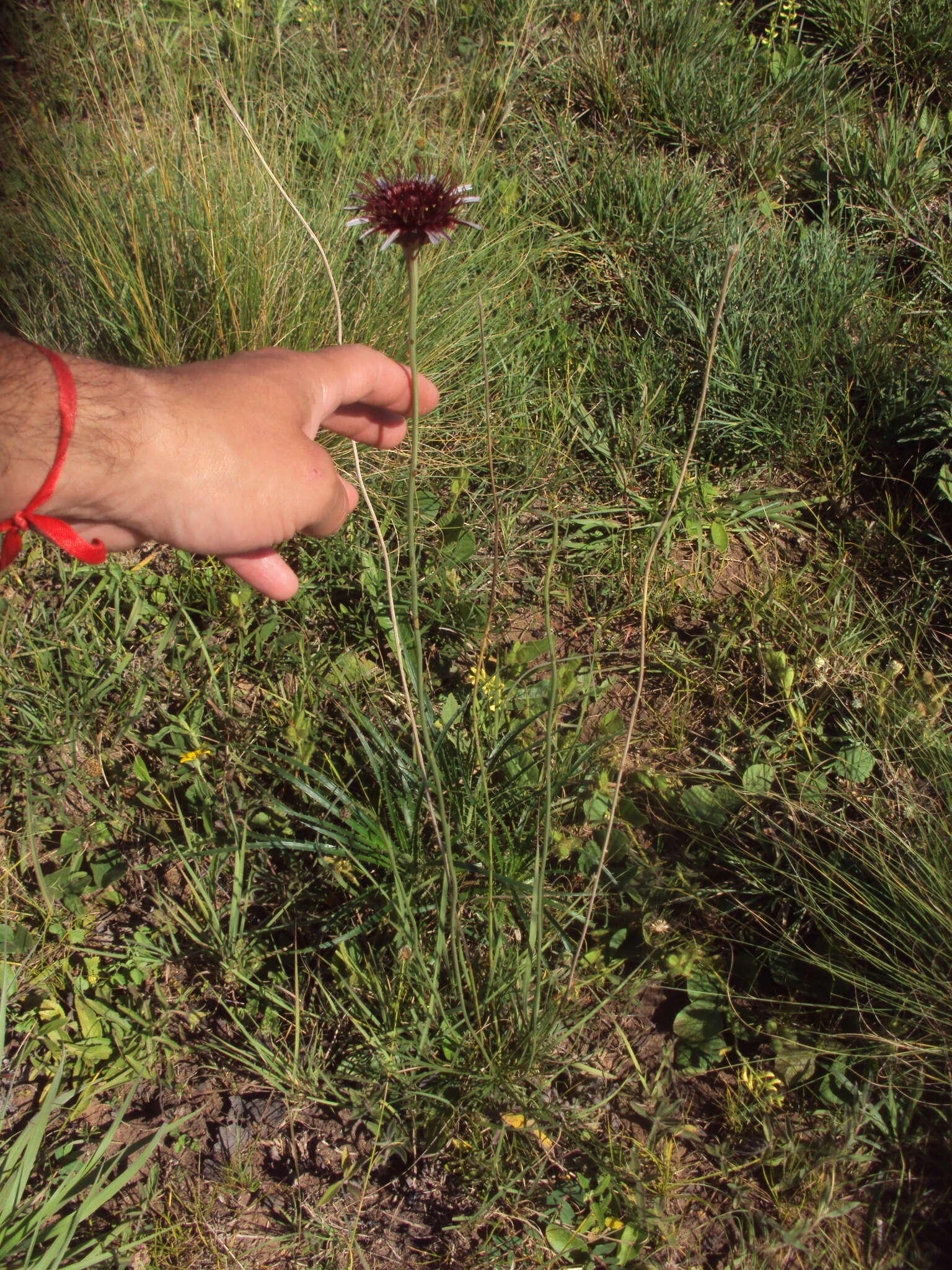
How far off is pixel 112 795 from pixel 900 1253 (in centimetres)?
164

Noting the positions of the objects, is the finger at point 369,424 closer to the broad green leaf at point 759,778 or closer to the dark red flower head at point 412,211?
the dark red flower head at point 412,211

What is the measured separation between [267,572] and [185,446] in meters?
0.29

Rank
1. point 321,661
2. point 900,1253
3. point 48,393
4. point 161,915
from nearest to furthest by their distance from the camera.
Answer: point 48,393 → point 900,1253 → point 161,915 → point 321,661

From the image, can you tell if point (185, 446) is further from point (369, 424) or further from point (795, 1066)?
point (795, 1066)

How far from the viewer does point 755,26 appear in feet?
11.1

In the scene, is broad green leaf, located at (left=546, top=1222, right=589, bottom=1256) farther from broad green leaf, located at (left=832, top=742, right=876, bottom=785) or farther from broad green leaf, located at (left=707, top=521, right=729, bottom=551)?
broad green leaf, located at (left=707, top=521, right=729, bottom=551)

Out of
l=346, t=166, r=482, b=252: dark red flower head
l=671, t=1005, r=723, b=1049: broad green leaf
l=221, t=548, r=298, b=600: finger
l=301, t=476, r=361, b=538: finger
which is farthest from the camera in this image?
l=671, t=1005, r=723, b=1049: broad green leaf

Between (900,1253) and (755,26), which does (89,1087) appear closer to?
(900,1253)

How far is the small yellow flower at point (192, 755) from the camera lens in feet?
6.09

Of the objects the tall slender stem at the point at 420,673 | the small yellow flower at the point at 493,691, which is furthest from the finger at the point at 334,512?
the small yellow flower at the point at 493,691

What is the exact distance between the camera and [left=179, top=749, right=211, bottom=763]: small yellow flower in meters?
1.86

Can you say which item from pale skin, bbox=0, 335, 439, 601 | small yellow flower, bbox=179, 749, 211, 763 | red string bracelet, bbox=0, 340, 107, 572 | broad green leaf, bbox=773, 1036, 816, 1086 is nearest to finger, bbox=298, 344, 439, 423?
pale skin, bbox=0, 335, 439, 601

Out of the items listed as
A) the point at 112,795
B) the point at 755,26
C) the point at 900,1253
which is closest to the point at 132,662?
the point at 112,795

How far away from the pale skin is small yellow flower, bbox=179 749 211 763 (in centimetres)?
59
